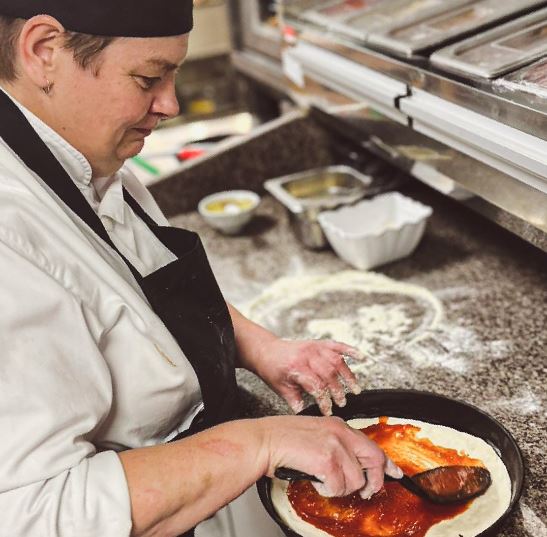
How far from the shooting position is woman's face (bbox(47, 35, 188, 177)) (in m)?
1.12

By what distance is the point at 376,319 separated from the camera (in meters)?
1.92

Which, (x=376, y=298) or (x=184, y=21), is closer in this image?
(x=184, y=21)

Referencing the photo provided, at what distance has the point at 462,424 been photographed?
1.40 metres

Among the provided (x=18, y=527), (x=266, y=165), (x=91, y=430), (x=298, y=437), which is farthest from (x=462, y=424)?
(x=266, y=165)

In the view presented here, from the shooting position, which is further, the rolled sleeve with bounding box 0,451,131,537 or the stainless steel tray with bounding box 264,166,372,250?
the stainless steel tray with bounding box 264,166,372,250

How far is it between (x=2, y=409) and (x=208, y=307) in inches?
23.4

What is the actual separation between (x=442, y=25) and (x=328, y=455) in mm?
1528

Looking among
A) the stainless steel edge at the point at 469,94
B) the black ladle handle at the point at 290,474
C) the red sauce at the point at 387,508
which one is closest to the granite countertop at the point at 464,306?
the red sauce at the point at 387,508

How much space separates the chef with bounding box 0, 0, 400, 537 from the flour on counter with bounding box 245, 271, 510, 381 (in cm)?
54

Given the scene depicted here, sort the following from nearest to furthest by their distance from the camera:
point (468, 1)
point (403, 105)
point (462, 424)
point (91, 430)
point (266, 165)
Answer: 1. point (91, 430)
2. point (462, 424)
3. point (403, 105)
4. point (468, 1)
5. point (266, 165)

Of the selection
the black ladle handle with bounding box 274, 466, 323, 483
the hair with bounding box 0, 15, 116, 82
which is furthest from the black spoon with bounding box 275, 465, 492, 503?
the hair with bounding box 0, 15, 116, 82

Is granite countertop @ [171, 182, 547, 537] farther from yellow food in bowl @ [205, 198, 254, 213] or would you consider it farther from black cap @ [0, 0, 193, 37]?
black cap @ [0, 0, 193, 37]

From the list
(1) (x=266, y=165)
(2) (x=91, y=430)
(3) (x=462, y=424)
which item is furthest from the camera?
(1) (x=266, y=165)

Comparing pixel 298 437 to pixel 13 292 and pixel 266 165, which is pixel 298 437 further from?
pixel 266 165
